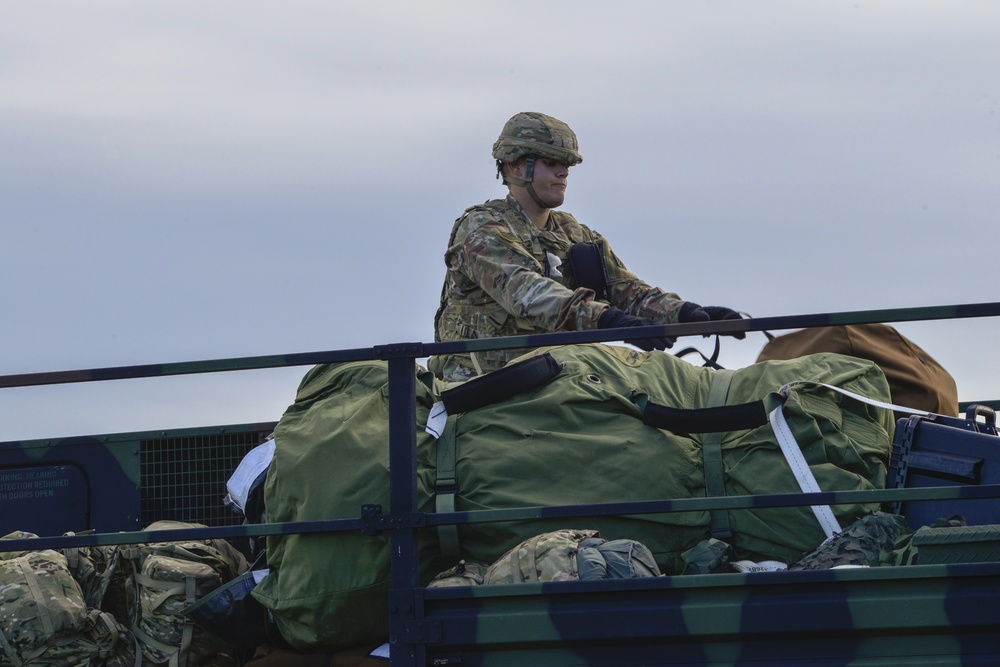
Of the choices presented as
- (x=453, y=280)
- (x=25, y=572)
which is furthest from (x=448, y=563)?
(x=453, y=280)

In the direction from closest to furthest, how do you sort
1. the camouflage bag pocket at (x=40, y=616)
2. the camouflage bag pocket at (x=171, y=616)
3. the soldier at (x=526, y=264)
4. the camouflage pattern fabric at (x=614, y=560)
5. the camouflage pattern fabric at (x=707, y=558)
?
the camouflage pattern fabric at (x=614, y=560) < the camouflage pattern fabric at (x=707, y=558) < the camouflage bag pocket at (x=40, y=616) < the camouflage bag pocket at (x=171, y=616) < the soldier at (x=526, y=264)

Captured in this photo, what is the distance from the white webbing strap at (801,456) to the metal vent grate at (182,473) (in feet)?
7.18

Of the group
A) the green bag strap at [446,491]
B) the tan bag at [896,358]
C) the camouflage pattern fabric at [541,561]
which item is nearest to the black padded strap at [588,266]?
the tan bag at [896,358]

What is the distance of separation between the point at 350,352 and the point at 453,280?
193cm

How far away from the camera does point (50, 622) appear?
380 centimetres

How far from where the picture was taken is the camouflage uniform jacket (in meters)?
4.88

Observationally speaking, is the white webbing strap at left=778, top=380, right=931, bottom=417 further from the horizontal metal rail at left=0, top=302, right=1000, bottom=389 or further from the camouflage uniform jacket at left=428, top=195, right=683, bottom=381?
the camouflage uniform jacket at left=428, top=195, right=683, bottom=381

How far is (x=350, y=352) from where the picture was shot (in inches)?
140

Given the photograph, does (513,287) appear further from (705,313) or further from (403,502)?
(403,502)

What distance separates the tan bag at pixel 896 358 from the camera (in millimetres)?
4230

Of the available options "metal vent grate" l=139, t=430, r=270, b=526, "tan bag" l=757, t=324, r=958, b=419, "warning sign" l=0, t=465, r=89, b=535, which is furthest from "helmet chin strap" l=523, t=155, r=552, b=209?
"warning sign" l=0, t=465, r=89, b=535

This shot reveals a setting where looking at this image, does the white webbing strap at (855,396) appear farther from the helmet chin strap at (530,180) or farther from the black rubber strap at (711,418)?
the helmet chin strap at (530,180)

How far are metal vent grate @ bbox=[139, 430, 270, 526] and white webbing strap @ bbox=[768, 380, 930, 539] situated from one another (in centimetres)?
219

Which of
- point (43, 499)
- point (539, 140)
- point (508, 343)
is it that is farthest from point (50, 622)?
→ point (539, 140)
